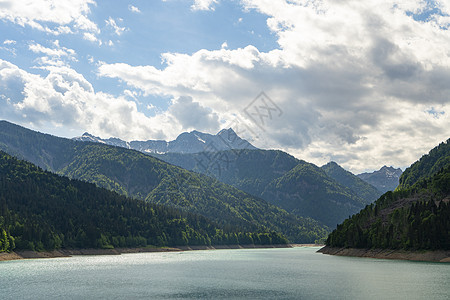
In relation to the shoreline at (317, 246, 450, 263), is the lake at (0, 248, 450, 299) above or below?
below

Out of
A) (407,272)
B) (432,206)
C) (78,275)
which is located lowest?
(78,275)

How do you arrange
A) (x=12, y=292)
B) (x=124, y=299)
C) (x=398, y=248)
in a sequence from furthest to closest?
(x=398, y=248), (x=12, y=292), (x=124, y=299)

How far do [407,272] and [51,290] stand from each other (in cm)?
9482

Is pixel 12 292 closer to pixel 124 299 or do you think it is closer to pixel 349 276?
pixel 124 299

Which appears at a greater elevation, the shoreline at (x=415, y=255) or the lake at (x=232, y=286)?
the shoreline at (x=415, y=255)

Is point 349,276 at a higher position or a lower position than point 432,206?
→ lower

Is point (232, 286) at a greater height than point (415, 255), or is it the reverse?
point (415, 255)

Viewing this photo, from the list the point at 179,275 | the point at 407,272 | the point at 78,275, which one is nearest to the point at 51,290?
the point at 78,275

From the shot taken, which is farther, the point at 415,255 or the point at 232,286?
the point at 415,255

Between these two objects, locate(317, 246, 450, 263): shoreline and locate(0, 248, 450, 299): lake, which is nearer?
locate(0, 248, 450, 299): lake

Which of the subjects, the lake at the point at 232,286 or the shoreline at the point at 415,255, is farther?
the shoreline at the point at 415,255

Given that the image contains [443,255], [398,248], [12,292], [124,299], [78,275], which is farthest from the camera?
[398,248]

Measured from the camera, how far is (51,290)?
94.6m

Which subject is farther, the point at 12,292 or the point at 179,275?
the point at 179,275
